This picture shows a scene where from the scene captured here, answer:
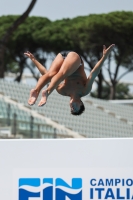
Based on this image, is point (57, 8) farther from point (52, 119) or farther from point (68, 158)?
point (68, 158)

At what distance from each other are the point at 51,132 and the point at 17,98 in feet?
6.34

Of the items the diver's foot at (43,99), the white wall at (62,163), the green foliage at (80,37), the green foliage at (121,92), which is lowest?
the white wall at (62,163)

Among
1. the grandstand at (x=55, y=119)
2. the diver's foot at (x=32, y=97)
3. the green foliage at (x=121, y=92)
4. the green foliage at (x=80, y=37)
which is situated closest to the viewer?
the diver's foot at (x=32, y=97)

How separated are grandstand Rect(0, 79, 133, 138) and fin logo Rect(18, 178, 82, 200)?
31.5 feet

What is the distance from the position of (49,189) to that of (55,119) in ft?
42.2

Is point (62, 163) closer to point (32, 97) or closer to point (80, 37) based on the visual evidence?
point (32, 97)

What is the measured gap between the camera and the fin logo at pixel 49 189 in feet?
18.5

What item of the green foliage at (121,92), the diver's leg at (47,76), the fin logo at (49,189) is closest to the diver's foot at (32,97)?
the diver's leg at (47,76)

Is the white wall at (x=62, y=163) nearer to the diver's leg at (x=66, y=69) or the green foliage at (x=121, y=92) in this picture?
the diver's leg at (x=66, y=69)

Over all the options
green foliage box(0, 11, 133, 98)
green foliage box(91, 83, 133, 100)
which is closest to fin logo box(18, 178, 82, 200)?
green foliage box(0, 11, 133, 98)

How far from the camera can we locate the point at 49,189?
5656 millimetres

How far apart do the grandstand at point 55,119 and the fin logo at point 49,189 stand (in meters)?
9.61

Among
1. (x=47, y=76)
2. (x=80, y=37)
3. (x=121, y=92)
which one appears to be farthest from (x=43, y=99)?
(x=121, y=92)

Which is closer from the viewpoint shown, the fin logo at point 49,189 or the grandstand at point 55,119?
the fin logo at point 49,189
